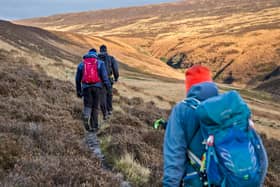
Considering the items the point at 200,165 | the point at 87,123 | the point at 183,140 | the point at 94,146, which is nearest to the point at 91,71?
the point at 87,123

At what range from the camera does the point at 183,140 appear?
3484mm

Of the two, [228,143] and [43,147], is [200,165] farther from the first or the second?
[43,147]

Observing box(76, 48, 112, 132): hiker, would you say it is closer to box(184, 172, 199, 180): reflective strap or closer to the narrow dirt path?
the narrow dirt path

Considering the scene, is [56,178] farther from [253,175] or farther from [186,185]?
[253,175]

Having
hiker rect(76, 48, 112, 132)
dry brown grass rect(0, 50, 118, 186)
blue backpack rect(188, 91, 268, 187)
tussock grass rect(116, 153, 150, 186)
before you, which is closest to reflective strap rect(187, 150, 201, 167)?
blue backpack rect(188, 91, 268, 187)

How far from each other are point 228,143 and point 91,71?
21.7 ft

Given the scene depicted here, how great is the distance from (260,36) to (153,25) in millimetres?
57467

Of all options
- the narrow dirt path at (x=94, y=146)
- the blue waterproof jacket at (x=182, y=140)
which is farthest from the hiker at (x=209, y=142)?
the narrow dirt path at (x=94, y=146)

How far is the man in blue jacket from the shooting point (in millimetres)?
3449

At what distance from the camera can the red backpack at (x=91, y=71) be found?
947cm

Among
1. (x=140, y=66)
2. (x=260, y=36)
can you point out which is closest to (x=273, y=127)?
(x=140, y=66)

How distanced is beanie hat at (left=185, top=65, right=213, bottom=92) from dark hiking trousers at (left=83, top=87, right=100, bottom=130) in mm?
6110

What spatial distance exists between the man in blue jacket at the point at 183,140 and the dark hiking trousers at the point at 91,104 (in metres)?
6.25

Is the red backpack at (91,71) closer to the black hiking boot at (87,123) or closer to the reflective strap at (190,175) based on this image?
the black hiking boot at (87,123)
